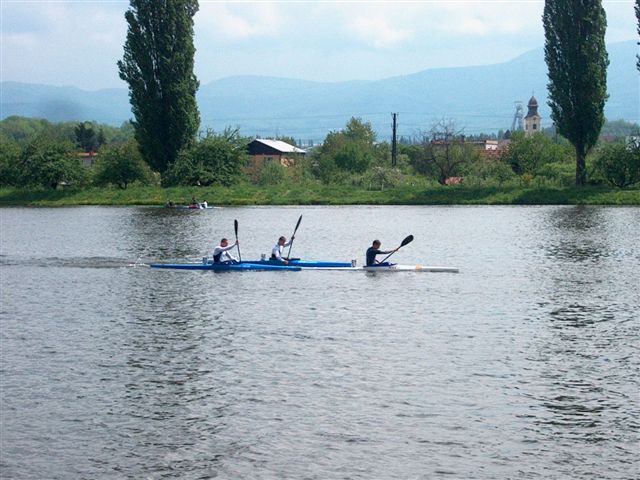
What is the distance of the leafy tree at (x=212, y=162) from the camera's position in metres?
85.9

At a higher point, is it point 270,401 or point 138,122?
point 138,122

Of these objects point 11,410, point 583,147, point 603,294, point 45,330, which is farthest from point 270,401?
point 583,147

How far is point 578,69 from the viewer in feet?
242

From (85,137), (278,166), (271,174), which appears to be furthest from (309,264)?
(85,137)

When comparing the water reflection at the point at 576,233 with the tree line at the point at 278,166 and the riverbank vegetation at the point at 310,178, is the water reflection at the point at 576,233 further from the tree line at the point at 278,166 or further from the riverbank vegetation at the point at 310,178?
the tree line at the point at 278,166

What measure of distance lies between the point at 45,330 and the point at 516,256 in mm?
24161

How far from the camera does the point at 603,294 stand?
32.5 metres

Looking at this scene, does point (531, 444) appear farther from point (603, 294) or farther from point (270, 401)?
point (603, 294)

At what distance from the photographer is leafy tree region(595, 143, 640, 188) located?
253 feet

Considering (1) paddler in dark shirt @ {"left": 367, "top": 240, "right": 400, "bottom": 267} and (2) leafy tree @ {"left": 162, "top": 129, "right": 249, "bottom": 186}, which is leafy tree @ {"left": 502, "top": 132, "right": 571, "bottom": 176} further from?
(1) paddler in dark shirt @ {"left": 367, "top": 240, "right": 400, "bottom": 267}

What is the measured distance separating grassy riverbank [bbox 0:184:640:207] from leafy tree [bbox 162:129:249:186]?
3.95 feet

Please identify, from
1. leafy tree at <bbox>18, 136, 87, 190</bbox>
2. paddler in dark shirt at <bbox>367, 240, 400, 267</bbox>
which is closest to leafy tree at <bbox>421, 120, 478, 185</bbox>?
leafy tree at <bbox>18, 136, 87, 190</bbox>

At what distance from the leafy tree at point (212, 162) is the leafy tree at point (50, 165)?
12259 mm

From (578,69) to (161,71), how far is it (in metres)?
34.9
